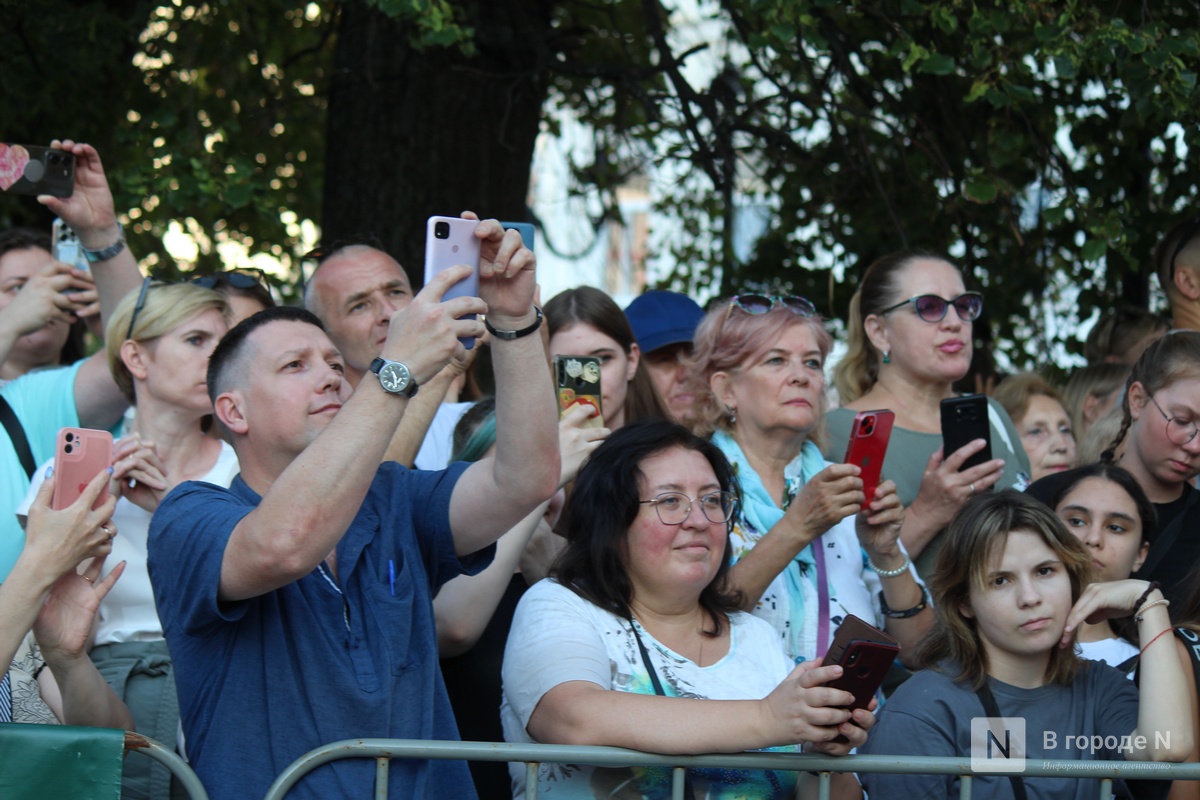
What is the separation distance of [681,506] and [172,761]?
1.33 m

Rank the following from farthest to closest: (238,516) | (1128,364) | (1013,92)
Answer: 1. (1128,364)
2. (1013,92)
3. (238,516)

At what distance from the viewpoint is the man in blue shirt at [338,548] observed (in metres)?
2.58

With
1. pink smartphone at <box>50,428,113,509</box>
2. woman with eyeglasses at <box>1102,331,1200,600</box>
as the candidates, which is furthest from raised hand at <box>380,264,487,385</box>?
woman with eyeglasses at <box>1102,331,1200,600</box>

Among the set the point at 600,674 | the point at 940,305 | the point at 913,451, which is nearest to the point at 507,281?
the point at 600,674

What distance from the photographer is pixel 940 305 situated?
4621 millimetres

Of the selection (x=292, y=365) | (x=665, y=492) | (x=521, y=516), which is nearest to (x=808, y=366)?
(x=665, y=492)

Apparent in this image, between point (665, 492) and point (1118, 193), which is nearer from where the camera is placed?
point (665, 492)

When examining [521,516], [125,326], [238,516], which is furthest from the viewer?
[125,326]

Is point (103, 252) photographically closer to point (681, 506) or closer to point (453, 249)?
point (453, 249)

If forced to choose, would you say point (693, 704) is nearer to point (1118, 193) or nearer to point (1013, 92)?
point (1013, 92)

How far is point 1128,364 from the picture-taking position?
19.1ft

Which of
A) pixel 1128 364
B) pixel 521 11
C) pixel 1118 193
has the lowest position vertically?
pixel 1128 364

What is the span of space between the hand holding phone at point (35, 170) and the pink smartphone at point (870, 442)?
2.63 m

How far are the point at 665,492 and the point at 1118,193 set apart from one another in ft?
13.4
